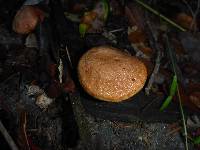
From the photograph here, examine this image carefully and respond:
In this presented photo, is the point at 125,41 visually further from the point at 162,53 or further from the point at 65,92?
the point at 65,92

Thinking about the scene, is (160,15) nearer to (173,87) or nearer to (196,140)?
(173,87)

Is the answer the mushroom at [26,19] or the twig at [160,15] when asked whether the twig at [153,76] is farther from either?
the mushroom at [26,19]

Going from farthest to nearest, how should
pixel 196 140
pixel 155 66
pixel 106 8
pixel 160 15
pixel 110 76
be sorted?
pixel 160 15 → pixel 106 8 → pixel 155 66 → pixel 196 140 → pixel 110 76

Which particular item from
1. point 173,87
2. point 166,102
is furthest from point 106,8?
point 166,102

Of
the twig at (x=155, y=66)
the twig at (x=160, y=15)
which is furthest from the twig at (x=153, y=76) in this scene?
the twig at (x=160, y=15)

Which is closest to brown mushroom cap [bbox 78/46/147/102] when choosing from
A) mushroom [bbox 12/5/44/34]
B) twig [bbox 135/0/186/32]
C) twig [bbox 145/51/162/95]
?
twig [bbox 145/51/162/95]

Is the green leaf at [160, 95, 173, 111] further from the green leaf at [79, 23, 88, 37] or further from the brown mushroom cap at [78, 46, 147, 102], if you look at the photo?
the green leaf at [79, 23, 88, 37]
